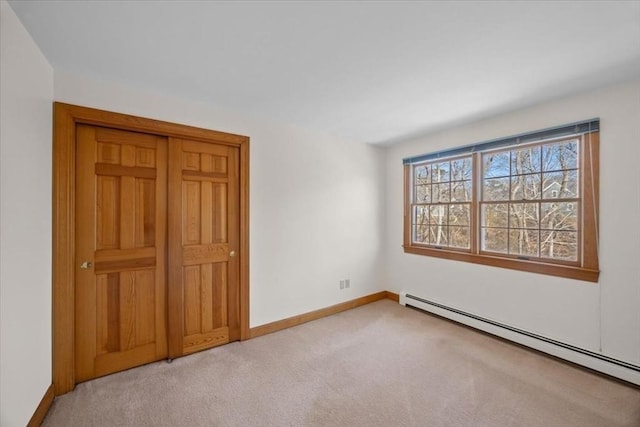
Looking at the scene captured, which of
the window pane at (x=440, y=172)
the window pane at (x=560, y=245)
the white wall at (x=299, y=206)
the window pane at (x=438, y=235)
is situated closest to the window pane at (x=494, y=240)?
the window pane at (x=560, y=245)

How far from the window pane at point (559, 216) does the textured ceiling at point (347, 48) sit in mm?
1028

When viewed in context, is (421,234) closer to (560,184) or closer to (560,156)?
(560,184)

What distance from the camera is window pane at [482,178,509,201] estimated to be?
3.02 metres

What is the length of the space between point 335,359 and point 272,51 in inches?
102

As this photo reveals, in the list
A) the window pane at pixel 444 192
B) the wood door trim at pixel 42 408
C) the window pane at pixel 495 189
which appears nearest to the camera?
the wood door trim at pixel 42 408

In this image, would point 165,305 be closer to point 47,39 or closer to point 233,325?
point 233,325

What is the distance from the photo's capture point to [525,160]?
2867 millimetres

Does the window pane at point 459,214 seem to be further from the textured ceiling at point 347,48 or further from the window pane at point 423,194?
the textured ceiling at point 347,48

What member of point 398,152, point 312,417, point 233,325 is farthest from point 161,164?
point 398,152

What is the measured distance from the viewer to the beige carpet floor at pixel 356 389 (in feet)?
5.98

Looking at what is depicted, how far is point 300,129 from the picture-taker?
3.38 meters

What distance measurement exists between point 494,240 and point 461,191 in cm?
70

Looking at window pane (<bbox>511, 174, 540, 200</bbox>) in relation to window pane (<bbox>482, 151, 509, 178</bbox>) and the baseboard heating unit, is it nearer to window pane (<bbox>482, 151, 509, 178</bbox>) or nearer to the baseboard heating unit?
window pane (<bbox>482, 151, 509, 178</bbox>)

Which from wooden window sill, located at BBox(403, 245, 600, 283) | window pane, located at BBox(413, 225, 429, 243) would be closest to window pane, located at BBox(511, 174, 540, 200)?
wooden window sill, located at BBox(403, 245, 600, 283)
